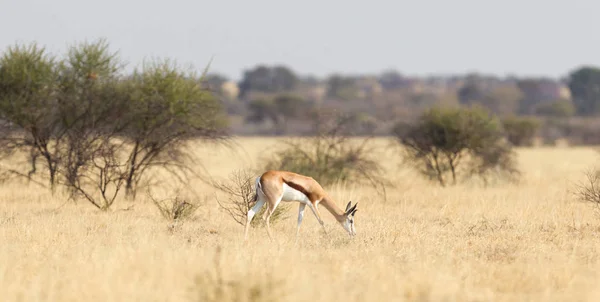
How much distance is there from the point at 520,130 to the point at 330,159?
37.0 metres

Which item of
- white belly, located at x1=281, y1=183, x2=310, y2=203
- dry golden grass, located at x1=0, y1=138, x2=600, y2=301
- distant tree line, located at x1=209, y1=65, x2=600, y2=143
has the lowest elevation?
dry golden grass, located at x1=0, y1=138, x2=600, y2=301

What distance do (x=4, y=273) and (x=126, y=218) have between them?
5261 millimetres

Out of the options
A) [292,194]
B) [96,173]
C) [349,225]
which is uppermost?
[292,194]

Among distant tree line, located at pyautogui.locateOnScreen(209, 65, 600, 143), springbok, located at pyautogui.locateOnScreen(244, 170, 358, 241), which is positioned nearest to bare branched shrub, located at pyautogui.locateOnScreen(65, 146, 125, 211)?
springbok, located at pyautogui.locateOnScreen(244, 170, 358, 241)

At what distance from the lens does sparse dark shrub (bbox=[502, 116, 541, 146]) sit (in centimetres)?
5353

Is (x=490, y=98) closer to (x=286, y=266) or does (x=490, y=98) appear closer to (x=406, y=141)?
(x=406, y=141)

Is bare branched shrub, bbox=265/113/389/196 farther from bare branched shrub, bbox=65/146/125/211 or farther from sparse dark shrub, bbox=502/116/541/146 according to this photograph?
sparse dark shrub, bbox=502/116/541/146

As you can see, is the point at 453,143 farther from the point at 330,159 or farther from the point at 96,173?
the point at 96,173

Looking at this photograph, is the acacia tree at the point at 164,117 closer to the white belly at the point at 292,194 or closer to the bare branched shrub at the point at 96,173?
the bare branched shrub at the point at 96,173

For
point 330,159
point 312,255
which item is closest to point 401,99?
point 330,159

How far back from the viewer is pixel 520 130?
2136 inches

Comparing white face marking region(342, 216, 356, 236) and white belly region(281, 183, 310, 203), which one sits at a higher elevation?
white belly region(281, 183, 310, 203)

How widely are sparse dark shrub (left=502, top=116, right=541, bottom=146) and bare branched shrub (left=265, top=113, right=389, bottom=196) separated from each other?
3491 cm

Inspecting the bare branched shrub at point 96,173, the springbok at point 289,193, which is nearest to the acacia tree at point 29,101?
the bare branched shrub at point 96,173
